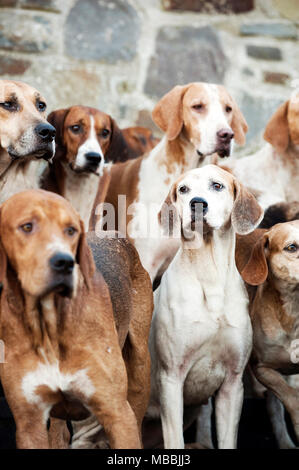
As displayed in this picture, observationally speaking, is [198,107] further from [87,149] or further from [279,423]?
[279,423]

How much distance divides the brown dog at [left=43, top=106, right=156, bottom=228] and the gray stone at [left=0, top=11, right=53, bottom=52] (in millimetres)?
2190

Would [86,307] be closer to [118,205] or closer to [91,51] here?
[118,205]

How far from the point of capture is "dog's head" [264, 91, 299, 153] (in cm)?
582

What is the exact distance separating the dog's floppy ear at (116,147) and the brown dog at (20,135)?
85cm

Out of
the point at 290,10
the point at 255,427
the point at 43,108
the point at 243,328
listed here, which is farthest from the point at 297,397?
the point at 290,10

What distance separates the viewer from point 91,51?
756 centimetres

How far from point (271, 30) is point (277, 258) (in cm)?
421

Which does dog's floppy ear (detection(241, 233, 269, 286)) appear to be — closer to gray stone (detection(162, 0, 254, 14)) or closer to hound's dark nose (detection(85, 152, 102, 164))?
hound's dark nose (detection(85, 152, 102, 164))

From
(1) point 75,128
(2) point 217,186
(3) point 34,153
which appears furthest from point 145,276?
(1) point 75,128

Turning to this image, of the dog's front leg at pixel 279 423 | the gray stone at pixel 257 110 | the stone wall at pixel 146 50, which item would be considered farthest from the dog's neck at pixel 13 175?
the gray stone at pixel 257 110

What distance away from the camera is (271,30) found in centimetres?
793

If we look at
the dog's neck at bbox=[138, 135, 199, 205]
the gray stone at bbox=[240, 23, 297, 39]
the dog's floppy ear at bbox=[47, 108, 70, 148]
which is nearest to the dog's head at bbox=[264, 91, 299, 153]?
the dog's neck at bbox=[138, 135, 199, 205]

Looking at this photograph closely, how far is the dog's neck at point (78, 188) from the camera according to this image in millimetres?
5391

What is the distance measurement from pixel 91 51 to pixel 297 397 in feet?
14.7
